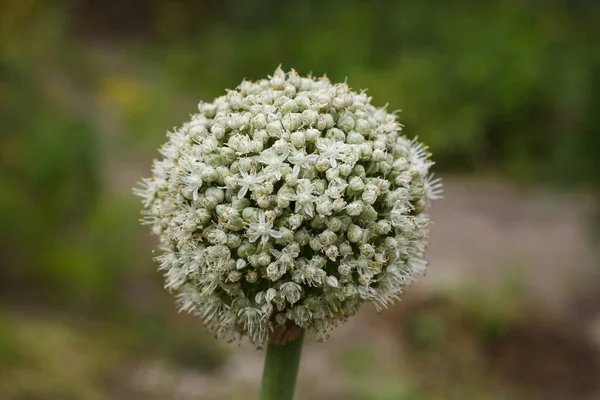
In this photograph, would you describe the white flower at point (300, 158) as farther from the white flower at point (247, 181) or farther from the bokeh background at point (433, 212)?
the bokeh background at point (433, 212)

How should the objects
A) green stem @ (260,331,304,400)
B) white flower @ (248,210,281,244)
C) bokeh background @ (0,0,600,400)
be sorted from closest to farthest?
white flower @ (248,210,281,244) < green stem @ (260,331,304,400) < bokeh background @ (0,0,600,400)

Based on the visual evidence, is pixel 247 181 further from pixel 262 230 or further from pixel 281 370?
pixel 281 370

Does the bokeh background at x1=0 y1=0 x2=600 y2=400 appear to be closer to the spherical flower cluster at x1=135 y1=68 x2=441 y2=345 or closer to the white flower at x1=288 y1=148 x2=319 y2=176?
the spherical flower cluster at x1=135 y1=68 x2=441 y2=345

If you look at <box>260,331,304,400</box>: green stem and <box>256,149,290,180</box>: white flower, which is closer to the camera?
<box>256,149,290,180</box>: white flower

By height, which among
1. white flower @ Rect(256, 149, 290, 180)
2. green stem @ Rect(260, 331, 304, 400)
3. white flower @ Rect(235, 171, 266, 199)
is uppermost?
white flower @ Rect(256, 149, 290, 180)

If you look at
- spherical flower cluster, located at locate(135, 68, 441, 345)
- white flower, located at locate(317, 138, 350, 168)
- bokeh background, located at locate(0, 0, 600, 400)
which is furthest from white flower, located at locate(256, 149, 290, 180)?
bokeh background, located at locate(0, 0, 600, 400)

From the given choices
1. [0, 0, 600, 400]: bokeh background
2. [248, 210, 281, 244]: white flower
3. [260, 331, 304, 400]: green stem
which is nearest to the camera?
[248, 210, 281, 244]: white flower

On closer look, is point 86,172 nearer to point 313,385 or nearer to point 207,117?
point 313,385
